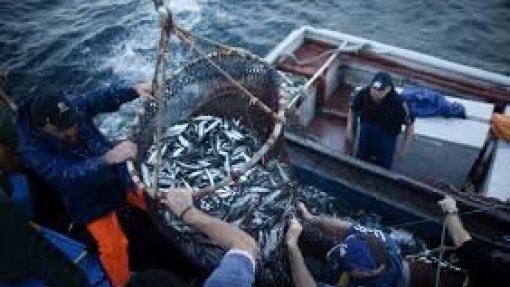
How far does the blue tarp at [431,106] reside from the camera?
22.1ft

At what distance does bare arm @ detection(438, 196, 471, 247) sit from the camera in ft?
14.8

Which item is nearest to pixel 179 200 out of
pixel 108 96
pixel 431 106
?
pixel 108 96

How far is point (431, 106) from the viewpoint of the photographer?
268 inches

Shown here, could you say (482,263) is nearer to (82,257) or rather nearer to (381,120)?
(381,120)

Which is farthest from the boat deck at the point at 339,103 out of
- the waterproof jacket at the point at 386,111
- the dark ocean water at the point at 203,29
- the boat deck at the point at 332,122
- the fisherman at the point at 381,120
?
the dark ocean water at the point at 203,29

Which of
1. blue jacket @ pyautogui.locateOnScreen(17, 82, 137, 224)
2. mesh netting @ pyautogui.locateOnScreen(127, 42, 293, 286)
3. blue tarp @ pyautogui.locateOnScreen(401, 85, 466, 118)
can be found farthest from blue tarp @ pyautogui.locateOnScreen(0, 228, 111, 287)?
blue tarp @ pyautogui.locateOnScreen(401, 85, 466, 118)

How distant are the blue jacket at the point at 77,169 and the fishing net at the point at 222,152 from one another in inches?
12.0

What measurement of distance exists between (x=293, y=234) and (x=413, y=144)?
8.81ft

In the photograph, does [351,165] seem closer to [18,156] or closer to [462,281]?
[462,281]

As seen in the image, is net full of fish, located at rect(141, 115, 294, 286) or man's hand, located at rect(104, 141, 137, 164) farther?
net full of fish, located at rect(141, 115, 294, 286)

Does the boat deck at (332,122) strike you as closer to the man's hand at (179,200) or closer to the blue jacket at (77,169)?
the blue jacket at (77,169)

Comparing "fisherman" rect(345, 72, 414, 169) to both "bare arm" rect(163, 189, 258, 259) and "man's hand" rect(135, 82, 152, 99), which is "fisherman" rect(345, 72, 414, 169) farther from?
"bare arm" rect(163, 189, 258, 259)

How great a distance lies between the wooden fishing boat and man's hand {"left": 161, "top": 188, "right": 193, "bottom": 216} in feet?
9.71

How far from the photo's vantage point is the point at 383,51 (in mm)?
8500
